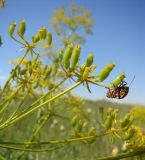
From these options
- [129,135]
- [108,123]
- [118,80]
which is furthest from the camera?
[129,135]

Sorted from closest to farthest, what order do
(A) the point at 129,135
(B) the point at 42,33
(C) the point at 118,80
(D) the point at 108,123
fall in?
(C) the point at 118,80 < (D) the point at 108,123 < (A) the point at 129,135 < (B) the point at 42,33

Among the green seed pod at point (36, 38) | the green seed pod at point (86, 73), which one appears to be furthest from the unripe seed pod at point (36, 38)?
the green seed pod at point (86, 73)

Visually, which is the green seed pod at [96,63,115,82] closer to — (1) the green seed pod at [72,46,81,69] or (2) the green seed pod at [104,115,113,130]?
(1) the green seed pod at [72,46,81,69]

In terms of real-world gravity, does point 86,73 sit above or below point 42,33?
below

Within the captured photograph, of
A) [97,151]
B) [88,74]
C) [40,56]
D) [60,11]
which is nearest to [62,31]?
[60,11]

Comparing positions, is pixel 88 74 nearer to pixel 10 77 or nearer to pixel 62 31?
pixel 10 77

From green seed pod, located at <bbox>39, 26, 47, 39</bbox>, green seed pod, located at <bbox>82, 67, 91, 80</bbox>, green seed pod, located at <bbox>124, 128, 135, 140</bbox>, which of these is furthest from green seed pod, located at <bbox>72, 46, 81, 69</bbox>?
green seed pod, located at <bbox>124, 128, 135, 140</bbox>

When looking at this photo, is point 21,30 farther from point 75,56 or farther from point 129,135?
point 129,135

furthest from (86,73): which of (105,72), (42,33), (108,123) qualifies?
(42,33)

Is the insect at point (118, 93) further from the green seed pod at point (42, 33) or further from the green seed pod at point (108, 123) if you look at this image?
the green seed pod at point (42, 33)
